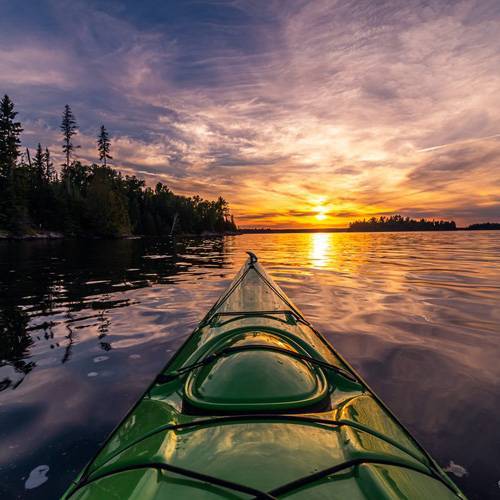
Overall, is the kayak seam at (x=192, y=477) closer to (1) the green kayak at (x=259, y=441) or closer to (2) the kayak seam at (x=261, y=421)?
(1) the green kayak at (x=259, y=441)

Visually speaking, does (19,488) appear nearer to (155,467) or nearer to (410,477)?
(155,467)

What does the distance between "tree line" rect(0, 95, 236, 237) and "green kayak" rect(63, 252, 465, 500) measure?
54.0 meters

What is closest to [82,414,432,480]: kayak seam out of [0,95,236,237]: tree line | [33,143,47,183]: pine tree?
[0,95,236,237]: tree line

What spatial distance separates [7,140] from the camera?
4662cm

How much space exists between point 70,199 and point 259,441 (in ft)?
213

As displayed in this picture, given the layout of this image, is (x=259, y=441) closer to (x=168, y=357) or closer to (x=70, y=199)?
(x=168, y=357)

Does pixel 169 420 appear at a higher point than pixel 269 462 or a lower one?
lower

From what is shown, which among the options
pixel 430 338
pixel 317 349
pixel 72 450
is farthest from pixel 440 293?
pixel 72 450

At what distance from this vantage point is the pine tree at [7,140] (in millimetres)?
45678

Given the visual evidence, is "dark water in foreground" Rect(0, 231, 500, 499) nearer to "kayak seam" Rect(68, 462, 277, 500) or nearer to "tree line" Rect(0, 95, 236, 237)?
"kayak seam" Rect(68, 462, 277, 500)

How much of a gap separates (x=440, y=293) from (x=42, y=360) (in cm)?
976

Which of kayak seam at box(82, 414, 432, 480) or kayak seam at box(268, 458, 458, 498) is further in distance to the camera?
kayak seam at box(82, 414, 432, 480)

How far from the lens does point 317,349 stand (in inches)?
124

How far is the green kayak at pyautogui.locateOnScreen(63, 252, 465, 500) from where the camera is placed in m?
1.33
